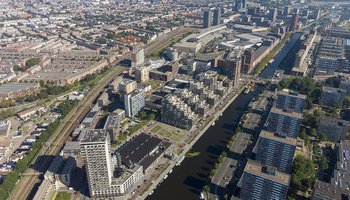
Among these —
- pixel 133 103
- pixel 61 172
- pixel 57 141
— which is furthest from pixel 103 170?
pixel 133 103

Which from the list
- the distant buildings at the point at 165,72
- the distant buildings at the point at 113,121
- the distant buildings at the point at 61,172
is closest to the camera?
the distant buildings at the point at 61,172

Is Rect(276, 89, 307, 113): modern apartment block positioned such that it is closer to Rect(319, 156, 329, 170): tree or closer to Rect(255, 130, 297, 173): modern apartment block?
Rect(319, 156, 329, 170): tree

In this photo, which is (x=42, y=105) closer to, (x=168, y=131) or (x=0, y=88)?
(x=0, y=88)

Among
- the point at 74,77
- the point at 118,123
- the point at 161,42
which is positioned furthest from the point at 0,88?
the point at 161,42

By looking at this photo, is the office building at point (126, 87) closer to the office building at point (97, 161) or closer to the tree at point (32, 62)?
the office building at point (97, 161)

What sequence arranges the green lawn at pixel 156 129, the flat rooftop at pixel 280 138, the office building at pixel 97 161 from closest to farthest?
the office building at pixel 97 161 < the flat rooftop at pixel 280 138 < the green lawn at pixel 156 129

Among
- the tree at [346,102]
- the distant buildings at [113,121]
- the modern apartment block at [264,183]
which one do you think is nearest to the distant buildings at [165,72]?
the distant buildings at [113,121]

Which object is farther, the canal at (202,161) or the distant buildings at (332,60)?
the distant buildings at (332,60)
